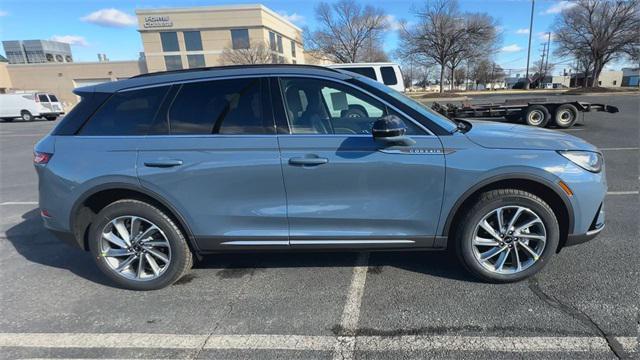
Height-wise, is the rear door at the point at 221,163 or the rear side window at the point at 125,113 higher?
the rear side window at the point at 125,113

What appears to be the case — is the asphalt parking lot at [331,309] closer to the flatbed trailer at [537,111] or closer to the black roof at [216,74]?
the black roof at [216,74]

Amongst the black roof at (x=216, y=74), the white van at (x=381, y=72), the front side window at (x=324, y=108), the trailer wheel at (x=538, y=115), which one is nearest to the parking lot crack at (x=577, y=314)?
the front side window at (x=324, y=108)

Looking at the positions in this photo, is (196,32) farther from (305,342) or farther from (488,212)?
(305,342)

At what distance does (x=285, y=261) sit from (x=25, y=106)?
97.3ft

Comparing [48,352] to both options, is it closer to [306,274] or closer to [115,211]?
[115,211]

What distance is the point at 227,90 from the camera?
9.62 feet

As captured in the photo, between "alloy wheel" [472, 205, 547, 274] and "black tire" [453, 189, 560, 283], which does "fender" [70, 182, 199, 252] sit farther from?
"alloy wheel" [472, 205, 547, 274]

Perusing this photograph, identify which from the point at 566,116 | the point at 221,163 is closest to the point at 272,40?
the point at 566,116

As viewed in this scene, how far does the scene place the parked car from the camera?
9.04 feet

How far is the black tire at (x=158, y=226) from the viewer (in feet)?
9.77

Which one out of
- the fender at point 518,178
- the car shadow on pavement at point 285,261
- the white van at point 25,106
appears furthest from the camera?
the white van at point 25,106

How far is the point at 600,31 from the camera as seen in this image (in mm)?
37719

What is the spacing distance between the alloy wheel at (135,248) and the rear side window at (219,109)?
90 centimetres

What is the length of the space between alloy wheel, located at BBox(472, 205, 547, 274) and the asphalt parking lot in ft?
0.64
